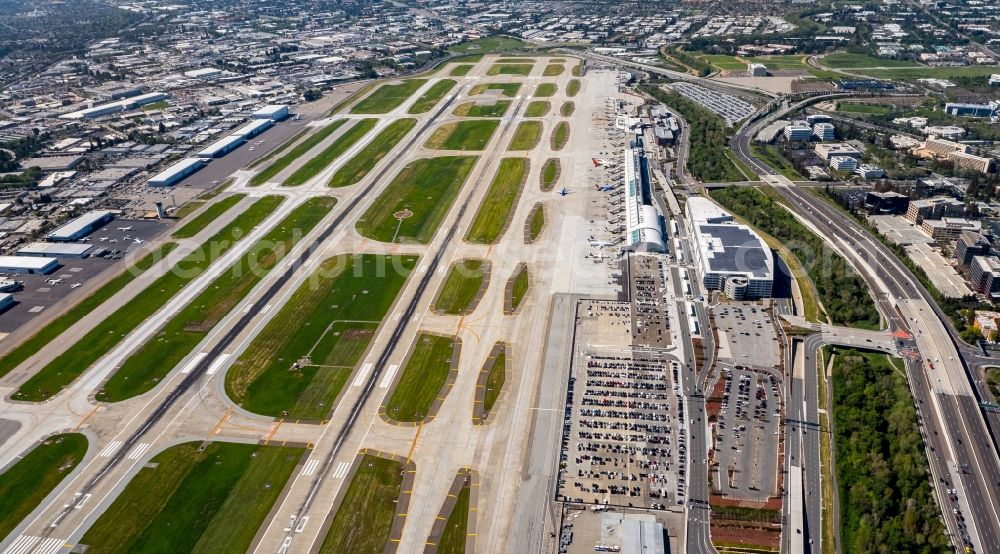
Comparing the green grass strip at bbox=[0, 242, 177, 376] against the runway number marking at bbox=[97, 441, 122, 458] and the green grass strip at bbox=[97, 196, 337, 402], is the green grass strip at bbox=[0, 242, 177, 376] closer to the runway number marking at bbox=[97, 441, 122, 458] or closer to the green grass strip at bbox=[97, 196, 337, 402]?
the green grass strip at bbox=[97, 196, 337, 402]

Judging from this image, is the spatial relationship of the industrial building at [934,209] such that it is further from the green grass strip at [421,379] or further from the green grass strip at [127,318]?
the green grass strip at [127,318]

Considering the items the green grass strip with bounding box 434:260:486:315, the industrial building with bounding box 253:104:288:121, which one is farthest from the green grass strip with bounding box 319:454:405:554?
the industrial building with bounding box 253:104:288:121

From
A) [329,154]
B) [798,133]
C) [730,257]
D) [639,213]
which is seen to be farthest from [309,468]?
[798,133]

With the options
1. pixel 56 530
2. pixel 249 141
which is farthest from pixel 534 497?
pixel 249 141

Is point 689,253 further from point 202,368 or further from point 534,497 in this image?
point 202,368

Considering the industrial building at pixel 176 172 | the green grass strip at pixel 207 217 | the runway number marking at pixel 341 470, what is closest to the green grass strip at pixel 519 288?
the runway number marking at pixel 341 470

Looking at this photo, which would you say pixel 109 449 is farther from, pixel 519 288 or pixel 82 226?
pixel 82 226
